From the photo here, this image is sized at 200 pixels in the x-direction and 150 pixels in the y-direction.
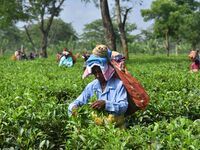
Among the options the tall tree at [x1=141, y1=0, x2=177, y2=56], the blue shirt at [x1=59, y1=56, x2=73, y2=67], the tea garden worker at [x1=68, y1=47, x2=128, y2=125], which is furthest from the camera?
the tall tree at [x1=141, y1=0, x2=177, y2=56]

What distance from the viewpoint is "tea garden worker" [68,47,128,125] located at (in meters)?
4.70

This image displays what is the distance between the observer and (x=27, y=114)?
14.6 feet

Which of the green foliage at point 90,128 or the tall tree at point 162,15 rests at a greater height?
the tall tree at point 162,15

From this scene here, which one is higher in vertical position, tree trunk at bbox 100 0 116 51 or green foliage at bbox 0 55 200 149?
tree trunk at bbox 100 0 116 51

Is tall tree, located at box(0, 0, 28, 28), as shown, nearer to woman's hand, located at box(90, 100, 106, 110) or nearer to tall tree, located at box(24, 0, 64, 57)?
tall tree, located at box(24, 0, 64, 57)

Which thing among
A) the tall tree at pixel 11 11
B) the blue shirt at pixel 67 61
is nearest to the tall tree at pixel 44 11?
the tall tree at pixel 11 11

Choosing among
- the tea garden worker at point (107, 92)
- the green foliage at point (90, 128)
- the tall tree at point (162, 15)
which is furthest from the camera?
the tall tree at point (162, 15)

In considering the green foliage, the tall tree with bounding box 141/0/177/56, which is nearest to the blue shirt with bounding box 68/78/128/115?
the green foliage

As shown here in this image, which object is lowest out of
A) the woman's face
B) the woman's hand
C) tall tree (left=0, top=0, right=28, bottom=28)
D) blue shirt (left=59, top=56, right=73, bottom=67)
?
blue shirt (left=59, top=56, right=73, bottom=67)

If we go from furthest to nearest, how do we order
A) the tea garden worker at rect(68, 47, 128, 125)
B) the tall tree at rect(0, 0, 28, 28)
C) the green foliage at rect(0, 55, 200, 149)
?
the tall tree at rect(0, 0, 28, 28) < the tea garden worker at rect(68, 47, 128, 125) < the green foliage at rect(0, 55, 200, 149)

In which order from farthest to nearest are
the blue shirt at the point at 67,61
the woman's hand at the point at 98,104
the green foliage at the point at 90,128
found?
1. the blue shirt at the point at 67,61
2. the woman's hand at the point at 98,104
3. the green foliage at the point at 90,128

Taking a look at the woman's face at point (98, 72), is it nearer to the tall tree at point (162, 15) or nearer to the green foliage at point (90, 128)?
the green foliage at point (90, 128)

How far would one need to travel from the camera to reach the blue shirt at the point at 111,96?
185 inches

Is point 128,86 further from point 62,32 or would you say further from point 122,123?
point 62,32
